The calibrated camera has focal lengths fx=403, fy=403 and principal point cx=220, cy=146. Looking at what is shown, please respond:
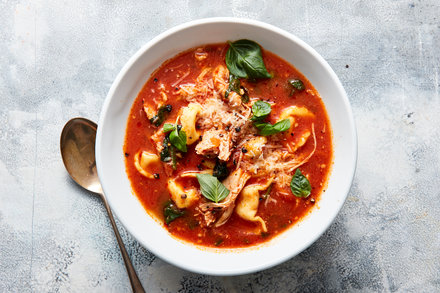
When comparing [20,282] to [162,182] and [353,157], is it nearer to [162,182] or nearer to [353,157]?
[162,182]

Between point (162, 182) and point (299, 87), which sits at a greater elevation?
point (299, 87)

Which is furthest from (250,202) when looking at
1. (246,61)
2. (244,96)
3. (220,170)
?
(246,61)

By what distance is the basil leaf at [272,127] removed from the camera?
4043mm

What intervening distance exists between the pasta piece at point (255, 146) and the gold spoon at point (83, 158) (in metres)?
1.72

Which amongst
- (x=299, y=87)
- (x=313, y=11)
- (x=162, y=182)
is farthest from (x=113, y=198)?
(x=313, y=11)

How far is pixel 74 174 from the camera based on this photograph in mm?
4531

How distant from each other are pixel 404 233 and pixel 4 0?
5401 mm

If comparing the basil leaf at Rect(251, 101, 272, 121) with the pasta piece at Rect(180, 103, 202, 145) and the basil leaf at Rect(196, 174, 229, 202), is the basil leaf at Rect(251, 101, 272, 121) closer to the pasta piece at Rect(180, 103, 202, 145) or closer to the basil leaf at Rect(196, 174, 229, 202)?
the pasta piece at Rect(180, 103, 202, 145)

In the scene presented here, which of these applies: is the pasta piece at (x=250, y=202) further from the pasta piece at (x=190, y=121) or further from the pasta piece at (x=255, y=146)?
the pasta piece at (x=190, y=121)

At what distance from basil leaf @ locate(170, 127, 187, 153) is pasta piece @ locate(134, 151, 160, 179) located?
0.31 meters

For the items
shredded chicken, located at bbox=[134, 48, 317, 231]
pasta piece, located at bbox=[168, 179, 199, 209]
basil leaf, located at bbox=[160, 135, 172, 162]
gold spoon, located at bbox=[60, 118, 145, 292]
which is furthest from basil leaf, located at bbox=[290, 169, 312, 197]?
gold spoon, located at bbox=[60, 118, 145, 292]

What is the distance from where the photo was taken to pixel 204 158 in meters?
4.25

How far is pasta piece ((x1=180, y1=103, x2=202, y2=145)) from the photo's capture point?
4139 millimetres

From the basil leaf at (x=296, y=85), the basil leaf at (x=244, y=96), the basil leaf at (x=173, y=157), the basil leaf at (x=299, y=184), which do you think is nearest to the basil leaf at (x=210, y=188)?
the basil leaf at (x=173, y=157)
